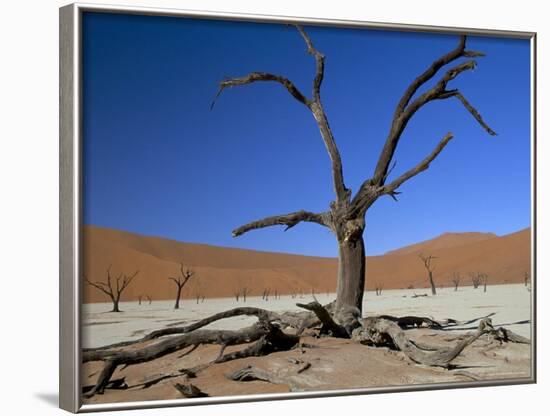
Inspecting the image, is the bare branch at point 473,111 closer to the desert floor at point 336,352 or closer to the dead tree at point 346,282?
the dead tree at point 346,282

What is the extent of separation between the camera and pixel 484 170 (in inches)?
393

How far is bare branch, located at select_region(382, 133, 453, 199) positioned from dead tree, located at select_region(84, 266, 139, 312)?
91.4 inches

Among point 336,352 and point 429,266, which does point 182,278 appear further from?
point 429,266

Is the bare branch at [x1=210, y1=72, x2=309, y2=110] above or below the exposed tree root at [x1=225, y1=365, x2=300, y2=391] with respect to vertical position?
above

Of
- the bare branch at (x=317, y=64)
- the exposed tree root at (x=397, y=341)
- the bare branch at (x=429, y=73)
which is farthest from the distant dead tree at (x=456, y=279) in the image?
the bare branch at (x=317, y=64)

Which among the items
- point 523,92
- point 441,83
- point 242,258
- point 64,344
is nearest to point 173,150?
point 242,258

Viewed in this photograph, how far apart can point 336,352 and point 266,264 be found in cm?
90

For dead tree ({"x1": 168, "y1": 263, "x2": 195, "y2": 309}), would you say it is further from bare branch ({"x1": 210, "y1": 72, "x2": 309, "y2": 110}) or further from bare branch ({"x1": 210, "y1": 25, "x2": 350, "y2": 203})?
bare branch ({"x1": 210, "y1": 25, "x2": 350, "y2": 203})

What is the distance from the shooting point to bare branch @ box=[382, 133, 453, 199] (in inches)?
377

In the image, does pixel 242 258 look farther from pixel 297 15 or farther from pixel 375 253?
A: pixel 297 15

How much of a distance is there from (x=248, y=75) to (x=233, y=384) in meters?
2.35

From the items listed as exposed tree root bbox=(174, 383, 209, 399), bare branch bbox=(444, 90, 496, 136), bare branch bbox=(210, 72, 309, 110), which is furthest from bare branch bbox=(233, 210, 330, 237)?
bare branch bbox=(444, 90, 496, 136)

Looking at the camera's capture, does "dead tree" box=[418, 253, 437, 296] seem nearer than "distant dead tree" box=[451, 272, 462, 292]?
Yes

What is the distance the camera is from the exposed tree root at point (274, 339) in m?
8.55
